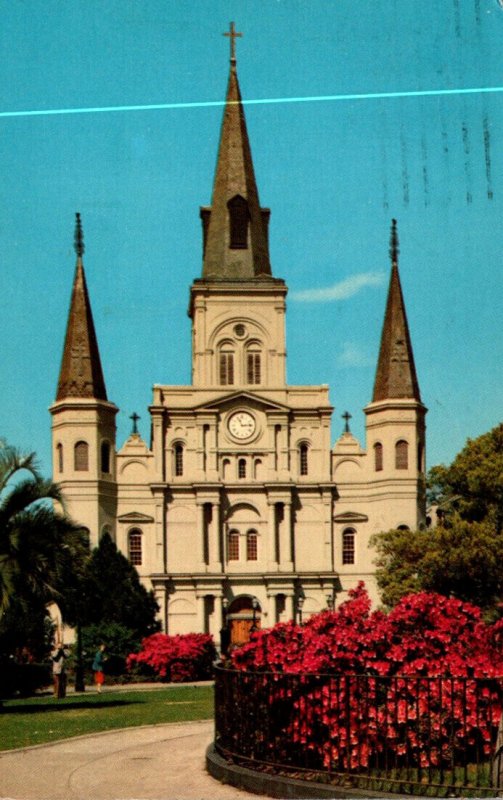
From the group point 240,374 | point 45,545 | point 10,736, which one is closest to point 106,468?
point 240,374

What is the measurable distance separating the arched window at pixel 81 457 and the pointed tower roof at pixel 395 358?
56.1ft

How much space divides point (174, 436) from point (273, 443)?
5.74 metres

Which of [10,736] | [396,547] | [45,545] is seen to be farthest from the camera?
[396,547]

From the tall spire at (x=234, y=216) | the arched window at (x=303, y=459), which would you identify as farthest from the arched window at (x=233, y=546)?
the tall spire at (x=234, y=216)

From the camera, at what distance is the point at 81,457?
247 ft

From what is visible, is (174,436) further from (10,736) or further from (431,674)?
(431,674)

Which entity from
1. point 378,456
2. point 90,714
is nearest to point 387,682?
point 90,714

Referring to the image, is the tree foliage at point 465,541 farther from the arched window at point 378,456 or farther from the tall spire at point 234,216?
the tall spire at point 234,216

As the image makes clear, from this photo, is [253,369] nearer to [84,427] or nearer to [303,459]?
[303,459]

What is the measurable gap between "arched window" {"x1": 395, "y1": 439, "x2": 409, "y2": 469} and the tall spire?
13.4 m

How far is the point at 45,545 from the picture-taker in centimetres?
2367

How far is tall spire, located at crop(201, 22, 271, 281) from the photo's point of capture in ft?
269

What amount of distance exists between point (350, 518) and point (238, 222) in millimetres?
19774

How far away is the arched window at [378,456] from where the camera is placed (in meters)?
77.4
